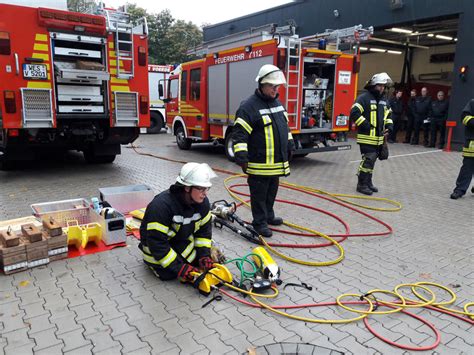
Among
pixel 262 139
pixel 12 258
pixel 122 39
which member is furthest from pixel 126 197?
pixel 122 39

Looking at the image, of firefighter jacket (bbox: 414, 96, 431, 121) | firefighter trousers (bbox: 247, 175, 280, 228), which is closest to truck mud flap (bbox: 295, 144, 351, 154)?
firefighter trousers (bbox: 247, 175, 280, 228)

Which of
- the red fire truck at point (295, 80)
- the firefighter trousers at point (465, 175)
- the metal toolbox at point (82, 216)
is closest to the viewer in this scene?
the metal toolbox at point (82, 216)

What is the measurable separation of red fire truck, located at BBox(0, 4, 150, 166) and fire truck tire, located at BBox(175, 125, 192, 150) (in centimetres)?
422

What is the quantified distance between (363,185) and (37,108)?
5.74m

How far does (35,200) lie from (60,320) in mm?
3633

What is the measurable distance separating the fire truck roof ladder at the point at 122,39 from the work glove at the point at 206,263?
5.12 metres

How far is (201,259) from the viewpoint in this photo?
11.3 ft

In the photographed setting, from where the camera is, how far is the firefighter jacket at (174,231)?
3.18m

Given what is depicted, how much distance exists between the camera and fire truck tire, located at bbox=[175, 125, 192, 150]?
40.4ft

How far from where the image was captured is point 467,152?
6430mm

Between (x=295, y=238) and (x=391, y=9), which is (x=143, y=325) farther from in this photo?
(x=391, y=9)

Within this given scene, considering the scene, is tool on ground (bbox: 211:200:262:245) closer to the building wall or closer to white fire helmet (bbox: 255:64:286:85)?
white fire helmet (bbox: 255:64:286:85)

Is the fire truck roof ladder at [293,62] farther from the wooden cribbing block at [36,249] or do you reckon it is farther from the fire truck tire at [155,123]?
the fire truck tire at [155,123]

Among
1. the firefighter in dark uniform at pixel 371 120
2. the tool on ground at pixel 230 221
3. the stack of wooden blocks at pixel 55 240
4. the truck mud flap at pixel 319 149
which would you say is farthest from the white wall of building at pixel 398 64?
the stack of wooden blocks at pixel 55 240
